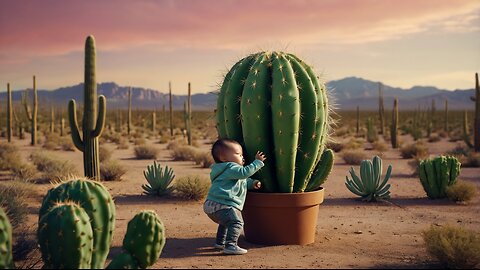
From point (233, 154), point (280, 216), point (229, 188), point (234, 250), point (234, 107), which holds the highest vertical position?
point (234, 107)

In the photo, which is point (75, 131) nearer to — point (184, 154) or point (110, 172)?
point (110, 172)

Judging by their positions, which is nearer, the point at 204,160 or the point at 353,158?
the point at 204,160

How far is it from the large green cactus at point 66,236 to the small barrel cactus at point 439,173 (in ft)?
27.4

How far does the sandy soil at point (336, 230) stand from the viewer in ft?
20.0

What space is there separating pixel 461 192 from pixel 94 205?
26.7ft

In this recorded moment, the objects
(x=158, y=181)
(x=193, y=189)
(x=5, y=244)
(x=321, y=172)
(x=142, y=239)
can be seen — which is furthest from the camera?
(x=158, y=181)

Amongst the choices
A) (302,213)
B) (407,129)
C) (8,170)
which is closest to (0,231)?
(302,213)

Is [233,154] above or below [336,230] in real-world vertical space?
above

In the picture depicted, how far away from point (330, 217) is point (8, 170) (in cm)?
1101

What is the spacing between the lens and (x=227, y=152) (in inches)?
249

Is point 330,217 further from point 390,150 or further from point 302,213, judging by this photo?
point 390,150

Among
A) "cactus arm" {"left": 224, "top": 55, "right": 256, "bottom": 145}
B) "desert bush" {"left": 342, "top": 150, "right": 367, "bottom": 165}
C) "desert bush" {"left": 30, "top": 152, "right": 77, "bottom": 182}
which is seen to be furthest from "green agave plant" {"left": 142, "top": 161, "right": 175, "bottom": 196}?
"desert bush" {"left": 342, "top": 150, "right": 367, "bottom": 165}

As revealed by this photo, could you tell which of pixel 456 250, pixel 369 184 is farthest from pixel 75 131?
pixel 456 250

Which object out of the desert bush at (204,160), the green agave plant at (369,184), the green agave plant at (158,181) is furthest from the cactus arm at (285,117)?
the desert bush at (204,160)
